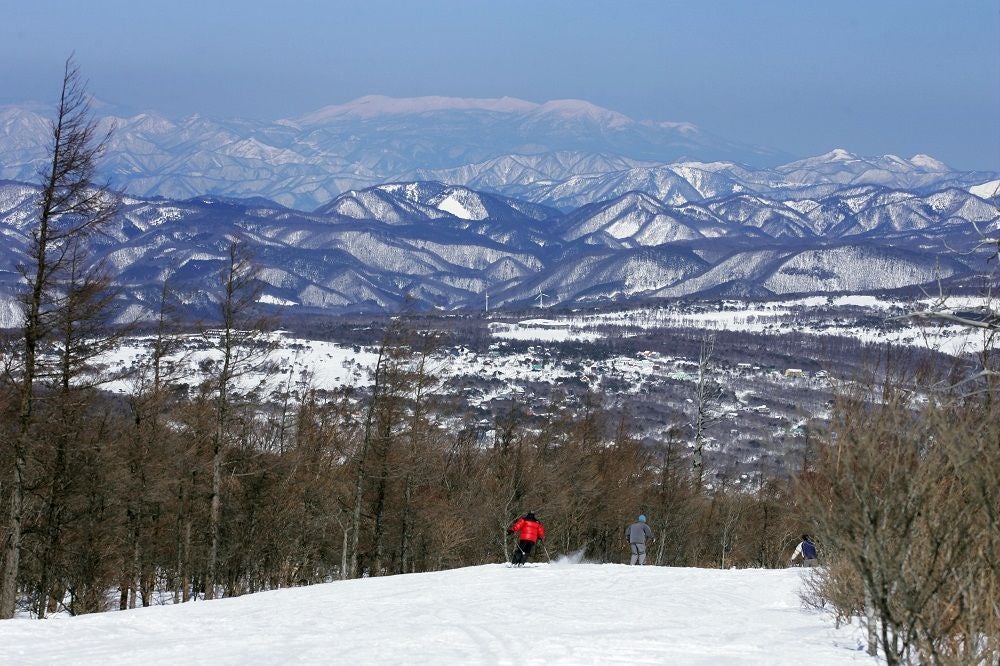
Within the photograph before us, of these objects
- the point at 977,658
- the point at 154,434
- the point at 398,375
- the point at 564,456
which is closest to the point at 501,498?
the point at 564,456

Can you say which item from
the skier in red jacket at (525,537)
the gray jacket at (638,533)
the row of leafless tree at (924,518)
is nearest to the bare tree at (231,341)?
the skier in red jacket at (525,537)

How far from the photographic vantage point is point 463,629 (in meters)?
14.2

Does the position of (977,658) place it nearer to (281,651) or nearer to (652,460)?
(281,651)

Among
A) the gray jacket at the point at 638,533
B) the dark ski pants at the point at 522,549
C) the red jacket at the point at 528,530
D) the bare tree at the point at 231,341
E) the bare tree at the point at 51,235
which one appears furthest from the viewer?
the gray jacket at the point at 638,533

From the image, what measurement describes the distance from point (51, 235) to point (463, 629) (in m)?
10.8

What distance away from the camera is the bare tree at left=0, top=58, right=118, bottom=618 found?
19.0 meters

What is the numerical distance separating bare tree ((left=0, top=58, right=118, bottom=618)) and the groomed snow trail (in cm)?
471

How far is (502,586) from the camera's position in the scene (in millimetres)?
19609

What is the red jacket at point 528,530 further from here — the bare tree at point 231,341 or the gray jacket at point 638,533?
the bare tree at point 231,341

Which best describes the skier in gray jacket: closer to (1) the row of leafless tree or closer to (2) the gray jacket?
(2) the gray jacket

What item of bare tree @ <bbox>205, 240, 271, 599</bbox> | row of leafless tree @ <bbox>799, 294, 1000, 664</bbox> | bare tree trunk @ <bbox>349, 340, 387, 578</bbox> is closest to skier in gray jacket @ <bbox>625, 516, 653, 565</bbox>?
bare tree trunk @ <bbox>349, 340, 387, 578</bbox>

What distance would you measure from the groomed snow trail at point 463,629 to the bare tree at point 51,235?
471 centimetres

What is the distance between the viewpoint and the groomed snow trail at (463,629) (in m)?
12.2

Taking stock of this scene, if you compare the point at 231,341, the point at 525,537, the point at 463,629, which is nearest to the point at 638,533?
the point at 525,537
